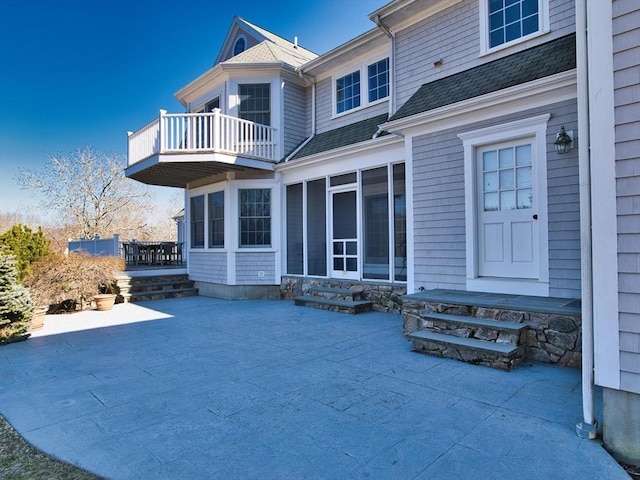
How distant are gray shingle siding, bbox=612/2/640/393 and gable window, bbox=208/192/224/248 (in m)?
8.99

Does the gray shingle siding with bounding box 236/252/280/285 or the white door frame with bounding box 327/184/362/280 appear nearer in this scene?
the white door frame with bounding box 327/184/362/280

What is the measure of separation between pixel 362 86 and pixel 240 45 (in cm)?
588

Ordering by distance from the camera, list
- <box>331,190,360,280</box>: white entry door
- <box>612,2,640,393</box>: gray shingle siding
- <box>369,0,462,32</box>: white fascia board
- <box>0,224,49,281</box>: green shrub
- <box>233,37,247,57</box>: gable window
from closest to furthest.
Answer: <box>612,2,640,393</box>: gray shingle siding < <box>369,0,462,32</box>: white fascia board < <box>0,224,49,281</box>: green shrub < <box>331,190,360,280</box>: white entry door < <box>233,37,247,57</box>: gable window

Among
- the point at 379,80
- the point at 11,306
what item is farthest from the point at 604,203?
the point at 11,306

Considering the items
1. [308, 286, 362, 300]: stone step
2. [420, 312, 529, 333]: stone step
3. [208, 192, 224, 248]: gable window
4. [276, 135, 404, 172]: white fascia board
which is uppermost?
[276, 135, 404, 172]: white fascia board

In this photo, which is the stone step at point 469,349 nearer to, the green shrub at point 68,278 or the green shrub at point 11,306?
the green shrub at point 11,306

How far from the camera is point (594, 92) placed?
2602 mm

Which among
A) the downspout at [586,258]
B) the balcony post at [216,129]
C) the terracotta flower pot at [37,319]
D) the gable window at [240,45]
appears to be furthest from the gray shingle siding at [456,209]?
the gable window at [240,45]

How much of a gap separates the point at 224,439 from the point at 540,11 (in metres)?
7.22

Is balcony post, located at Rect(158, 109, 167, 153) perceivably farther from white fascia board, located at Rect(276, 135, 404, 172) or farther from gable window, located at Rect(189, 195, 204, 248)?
white fascia board, located at Rect(276, 135, 404, 172)

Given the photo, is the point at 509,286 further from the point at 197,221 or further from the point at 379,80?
the point at 197,221

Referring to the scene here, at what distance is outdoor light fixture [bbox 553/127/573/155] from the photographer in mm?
4664

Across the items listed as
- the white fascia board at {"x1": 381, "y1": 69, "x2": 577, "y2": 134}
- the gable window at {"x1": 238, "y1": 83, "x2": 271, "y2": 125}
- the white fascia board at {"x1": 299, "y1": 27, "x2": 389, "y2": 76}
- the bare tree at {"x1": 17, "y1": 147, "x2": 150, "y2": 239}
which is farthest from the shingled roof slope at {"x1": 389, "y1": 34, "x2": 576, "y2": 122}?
the bare tree at {"x1": 17, "y1": 147, "x2": 150, "y2": 239}

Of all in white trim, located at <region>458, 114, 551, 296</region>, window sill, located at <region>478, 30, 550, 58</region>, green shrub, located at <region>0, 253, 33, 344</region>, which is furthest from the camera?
window sill, located at <region>478, 30, 550, 58</region>
